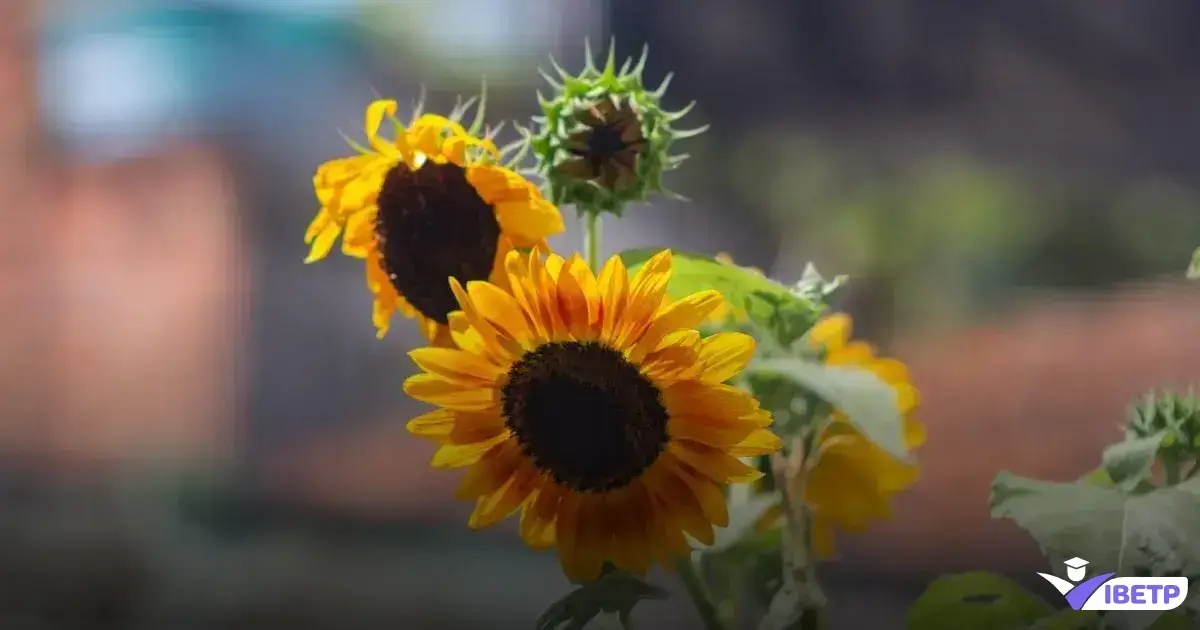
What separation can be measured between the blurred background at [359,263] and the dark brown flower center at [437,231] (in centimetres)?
13

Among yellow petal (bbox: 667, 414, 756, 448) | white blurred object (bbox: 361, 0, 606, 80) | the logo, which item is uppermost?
white blurred object (bbox: 361, 0, 606, 80)

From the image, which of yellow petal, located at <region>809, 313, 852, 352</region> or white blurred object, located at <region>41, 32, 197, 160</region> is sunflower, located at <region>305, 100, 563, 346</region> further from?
white blurred object, located at <region>41, 32, 197, 160</region>

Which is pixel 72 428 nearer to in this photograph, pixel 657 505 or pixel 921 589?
pixel 657 505

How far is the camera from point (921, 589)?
0.72 metres

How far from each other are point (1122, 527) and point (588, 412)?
28 cm

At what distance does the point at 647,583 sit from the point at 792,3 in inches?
17.3

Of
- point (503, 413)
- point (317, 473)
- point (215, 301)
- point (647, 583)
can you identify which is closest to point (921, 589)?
point (647, 583)

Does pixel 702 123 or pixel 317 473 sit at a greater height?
pixel 702 123

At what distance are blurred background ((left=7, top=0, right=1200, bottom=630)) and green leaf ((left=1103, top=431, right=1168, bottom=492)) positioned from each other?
0.13 m

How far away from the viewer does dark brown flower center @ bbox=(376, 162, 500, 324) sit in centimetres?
58

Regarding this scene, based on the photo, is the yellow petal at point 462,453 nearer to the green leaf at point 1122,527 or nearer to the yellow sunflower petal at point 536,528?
the yellow sunflower petal at point 536,528

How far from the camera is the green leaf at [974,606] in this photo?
59cm

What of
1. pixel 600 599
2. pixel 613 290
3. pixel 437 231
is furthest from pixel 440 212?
pixel 600 599

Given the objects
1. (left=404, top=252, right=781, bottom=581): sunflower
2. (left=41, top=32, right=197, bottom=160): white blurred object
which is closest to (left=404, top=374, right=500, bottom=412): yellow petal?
(left=404, top=252, right=781, bottom=581): sunflower
